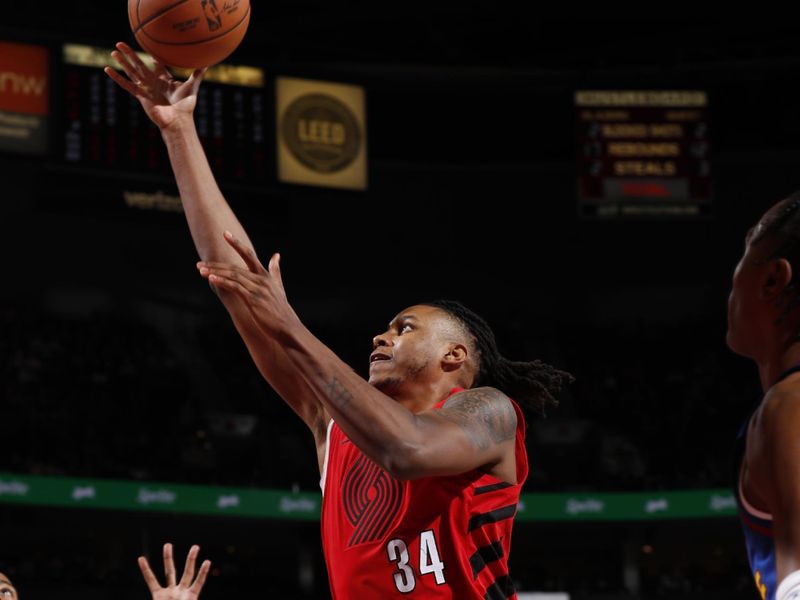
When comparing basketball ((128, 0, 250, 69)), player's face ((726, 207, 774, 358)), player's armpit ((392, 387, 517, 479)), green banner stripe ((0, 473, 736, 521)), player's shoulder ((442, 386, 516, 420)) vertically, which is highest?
basketball ((128, 0, 250, 69))

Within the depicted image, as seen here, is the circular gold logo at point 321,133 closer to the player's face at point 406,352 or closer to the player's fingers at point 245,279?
the player's face at point 406,352

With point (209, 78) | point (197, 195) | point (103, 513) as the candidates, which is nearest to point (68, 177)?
point (209, 78)

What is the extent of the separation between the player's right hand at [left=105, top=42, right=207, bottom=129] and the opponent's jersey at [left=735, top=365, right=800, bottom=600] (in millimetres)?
2317

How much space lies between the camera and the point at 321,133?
43.2ft

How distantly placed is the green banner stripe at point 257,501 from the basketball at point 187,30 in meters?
10.8

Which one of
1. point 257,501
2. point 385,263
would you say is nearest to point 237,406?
point 257,501

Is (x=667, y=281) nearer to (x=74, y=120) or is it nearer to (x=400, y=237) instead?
(x=400, y=237)

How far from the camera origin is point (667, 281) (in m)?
21.0

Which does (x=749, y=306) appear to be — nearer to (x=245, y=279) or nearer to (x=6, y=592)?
(x=245, y=279)

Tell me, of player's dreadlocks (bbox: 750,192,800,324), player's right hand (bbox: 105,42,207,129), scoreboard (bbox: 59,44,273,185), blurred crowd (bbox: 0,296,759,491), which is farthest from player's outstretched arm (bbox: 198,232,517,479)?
blurred crowd (bbox: 0,296,759,491)

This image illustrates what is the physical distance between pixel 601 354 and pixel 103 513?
329 inches

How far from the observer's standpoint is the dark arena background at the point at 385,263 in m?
12.8

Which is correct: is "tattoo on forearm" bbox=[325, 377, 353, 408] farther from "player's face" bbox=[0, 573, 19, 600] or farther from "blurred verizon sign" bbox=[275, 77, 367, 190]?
"blurred verizon sign" bbox=[275, 77, 367, 190]

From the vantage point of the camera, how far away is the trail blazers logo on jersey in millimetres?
3254
